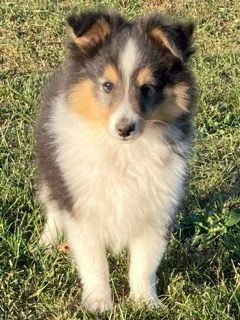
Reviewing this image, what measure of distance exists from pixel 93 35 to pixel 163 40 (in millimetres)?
364

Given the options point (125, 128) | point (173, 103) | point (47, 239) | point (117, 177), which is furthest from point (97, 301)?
point (173, 103)

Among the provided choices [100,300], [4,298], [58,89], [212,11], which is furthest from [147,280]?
[212,11]

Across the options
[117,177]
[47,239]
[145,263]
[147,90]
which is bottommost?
[47,239]

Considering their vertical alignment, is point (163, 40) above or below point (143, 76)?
above

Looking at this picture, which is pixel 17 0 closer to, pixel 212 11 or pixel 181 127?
pixel 212 11

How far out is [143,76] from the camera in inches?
132

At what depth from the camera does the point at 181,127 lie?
11.7ft

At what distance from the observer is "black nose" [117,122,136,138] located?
10.7ft

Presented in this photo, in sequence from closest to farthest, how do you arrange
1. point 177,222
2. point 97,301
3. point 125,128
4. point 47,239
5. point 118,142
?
1. point 125,128
2. point 118,142
3. point 97,301
4. point 47,239
5. point 177,222

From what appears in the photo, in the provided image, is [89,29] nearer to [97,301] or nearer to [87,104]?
[87,104]

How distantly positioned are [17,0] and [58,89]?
4878 millimetres

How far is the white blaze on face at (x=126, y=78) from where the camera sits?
10.8ft

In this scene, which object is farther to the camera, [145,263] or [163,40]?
[145,263]

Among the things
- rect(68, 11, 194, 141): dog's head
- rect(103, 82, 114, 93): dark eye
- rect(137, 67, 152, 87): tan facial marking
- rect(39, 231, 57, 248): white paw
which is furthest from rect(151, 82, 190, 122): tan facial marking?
rect(39, 231, 57, 248): white paw
